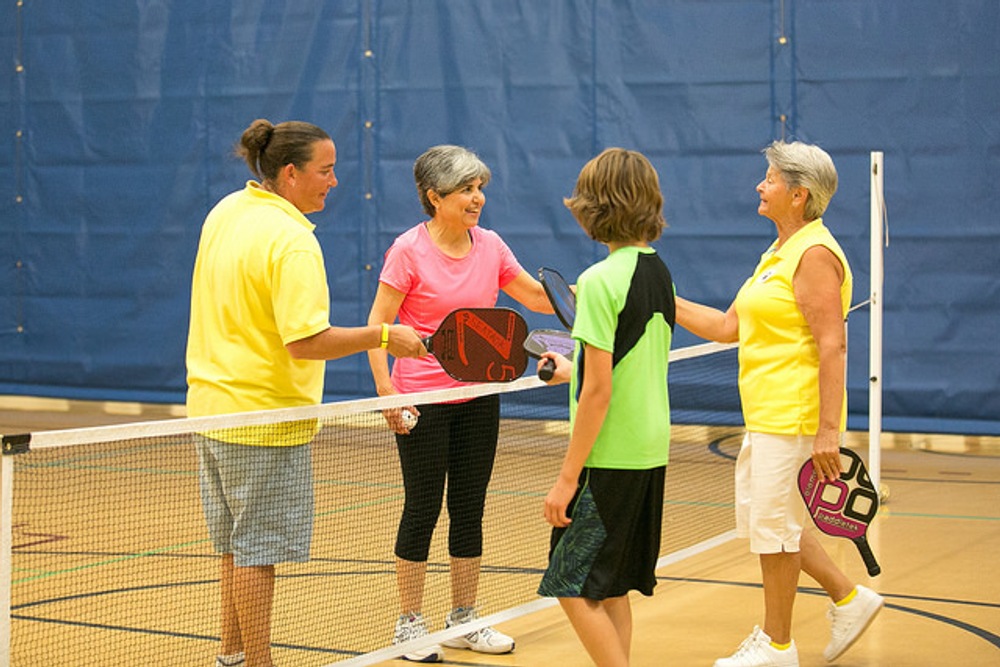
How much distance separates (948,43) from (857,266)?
1.59m

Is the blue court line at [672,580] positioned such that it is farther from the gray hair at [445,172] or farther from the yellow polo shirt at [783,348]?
the gray hair at [445,172]

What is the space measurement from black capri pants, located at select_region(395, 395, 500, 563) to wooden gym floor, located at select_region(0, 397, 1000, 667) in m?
0.41

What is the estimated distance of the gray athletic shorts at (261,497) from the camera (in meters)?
4.01

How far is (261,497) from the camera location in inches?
158

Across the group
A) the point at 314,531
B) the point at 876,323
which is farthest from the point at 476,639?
the point at 876,323

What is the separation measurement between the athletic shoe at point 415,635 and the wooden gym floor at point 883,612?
0.09 meters

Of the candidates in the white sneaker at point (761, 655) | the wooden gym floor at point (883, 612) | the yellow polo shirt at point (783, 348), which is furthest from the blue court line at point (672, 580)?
the yellow polo shirt at point (783, 348)

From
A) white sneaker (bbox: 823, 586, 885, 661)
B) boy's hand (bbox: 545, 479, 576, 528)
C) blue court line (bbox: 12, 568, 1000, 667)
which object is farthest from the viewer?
blue court line (bbox: 12, 568, 1000, 667)

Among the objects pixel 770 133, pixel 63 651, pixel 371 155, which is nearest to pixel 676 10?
pixel 770 133

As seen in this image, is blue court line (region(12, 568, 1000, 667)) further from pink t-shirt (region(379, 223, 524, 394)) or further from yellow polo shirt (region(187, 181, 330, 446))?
yellow polo shirt (region(187, 181, 330, 446))

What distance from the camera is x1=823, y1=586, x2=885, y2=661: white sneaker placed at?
4750mm

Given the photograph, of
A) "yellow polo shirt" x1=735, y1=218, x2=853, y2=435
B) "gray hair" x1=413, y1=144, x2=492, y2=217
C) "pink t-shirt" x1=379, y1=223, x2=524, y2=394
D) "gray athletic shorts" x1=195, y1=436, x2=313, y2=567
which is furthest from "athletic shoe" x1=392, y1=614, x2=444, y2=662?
"gray hair" x1=413, y1=144, x2=492, y2=217

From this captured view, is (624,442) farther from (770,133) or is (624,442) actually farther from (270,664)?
(770,133)

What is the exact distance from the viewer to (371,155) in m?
11.3
